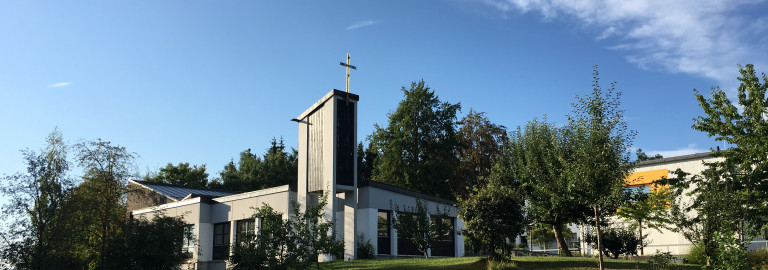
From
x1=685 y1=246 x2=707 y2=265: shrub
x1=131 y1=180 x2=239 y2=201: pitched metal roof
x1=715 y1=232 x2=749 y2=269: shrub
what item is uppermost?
x1=131 y1=180 x2=239 y2=201: pitched metal roof

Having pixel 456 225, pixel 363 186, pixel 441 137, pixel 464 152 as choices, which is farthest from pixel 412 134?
pixel 363 186

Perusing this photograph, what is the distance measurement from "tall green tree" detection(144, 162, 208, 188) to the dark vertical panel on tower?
4153cm

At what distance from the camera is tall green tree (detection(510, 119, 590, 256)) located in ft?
72.6

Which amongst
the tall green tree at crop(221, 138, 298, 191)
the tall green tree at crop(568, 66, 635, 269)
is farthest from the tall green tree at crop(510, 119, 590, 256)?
the tall green tree at crop(221, 138, 298, 191)

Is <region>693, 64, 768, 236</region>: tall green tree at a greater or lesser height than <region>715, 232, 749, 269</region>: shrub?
greater

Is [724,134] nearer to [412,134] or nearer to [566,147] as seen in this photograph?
[566,147]

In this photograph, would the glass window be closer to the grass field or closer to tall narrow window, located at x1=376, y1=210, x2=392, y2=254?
tall narrow window, located at x1=376, y1=210, x2=392, y2=254

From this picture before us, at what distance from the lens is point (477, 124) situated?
50188 millimetres

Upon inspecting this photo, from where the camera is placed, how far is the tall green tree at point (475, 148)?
157 feet

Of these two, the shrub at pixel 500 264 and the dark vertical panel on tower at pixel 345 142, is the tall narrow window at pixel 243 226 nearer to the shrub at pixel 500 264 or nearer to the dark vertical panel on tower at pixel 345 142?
the dark vertical panel on tower at pixel 345 142

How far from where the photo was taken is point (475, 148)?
49344mm

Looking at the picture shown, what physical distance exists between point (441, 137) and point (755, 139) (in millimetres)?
26333

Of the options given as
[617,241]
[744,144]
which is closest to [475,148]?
[617,241]

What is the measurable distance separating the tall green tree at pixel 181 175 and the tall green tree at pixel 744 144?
5262 centimetres
